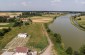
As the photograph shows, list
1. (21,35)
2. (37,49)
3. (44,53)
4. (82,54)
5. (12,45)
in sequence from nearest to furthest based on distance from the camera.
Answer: (82,54) → (44,53) → (37,49) → (12,45) → (21,35)

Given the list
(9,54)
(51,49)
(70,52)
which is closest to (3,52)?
(9,54)

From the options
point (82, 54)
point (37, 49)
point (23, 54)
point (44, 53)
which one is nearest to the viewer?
point (82, 54)

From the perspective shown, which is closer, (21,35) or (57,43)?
(57,43)

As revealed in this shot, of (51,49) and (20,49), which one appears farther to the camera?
(51,49)

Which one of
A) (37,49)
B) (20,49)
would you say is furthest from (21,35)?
(20,49)

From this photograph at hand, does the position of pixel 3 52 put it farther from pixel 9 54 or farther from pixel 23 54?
pixel 23 54

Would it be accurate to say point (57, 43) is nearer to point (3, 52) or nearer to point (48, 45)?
point (48, 45)

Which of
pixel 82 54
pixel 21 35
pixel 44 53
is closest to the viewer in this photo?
pixel 82 54

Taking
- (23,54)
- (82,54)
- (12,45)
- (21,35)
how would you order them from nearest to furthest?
(82,54) < (23,54) < (12,45) < (21,35)

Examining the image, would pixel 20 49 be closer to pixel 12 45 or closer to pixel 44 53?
pixel 44 53
